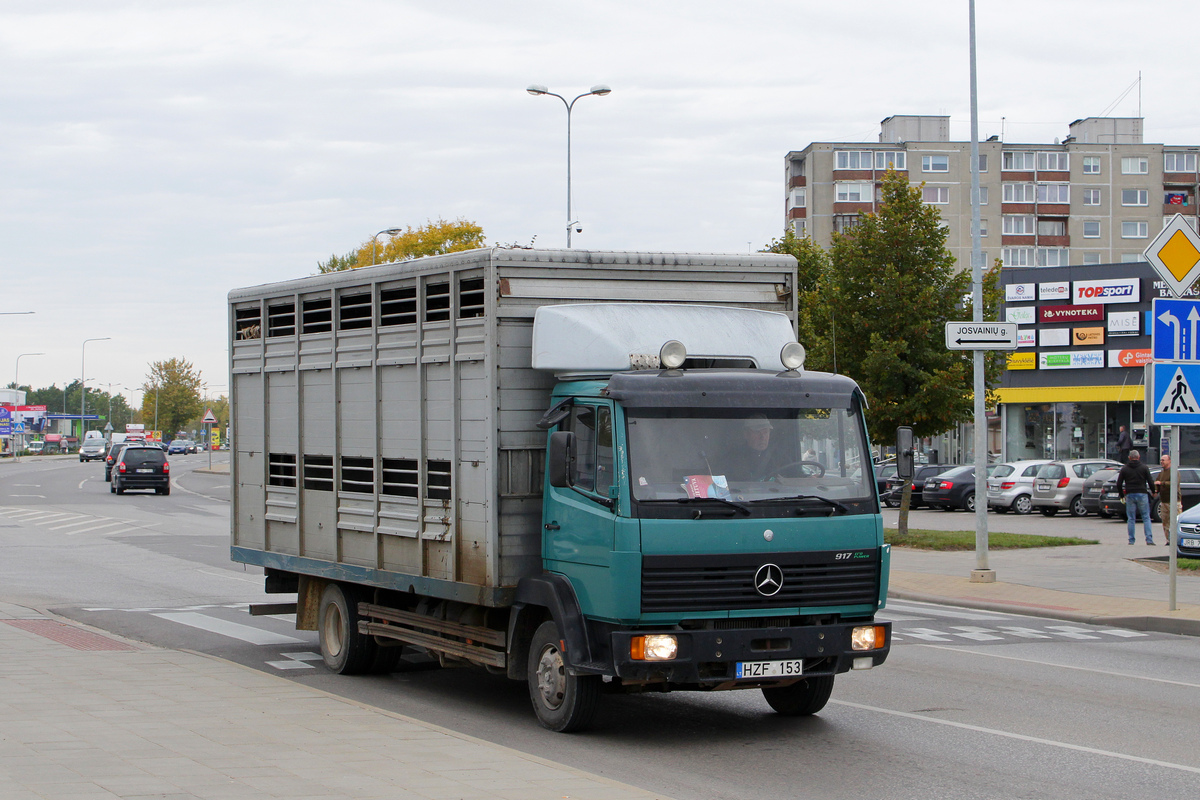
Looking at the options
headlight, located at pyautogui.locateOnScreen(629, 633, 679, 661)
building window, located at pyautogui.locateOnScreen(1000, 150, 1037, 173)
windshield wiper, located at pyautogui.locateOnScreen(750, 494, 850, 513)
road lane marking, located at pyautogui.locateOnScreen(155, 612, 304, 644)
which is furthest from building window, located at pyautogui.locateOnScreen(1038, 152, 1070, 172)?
headlight, located at pyautogui.locateOnScreen(629, 633, 679, 661)

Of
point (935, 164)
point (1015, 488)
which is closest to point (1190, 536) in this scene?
point (1015, 488)

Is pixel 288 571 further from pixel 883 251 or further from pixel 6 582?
pixel 883 251

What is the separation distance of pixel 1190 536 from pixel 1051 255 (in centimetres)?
8138

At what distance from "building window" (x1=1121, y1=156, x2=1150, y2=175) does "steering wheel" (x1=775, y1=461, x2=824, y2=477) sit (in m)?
98.5

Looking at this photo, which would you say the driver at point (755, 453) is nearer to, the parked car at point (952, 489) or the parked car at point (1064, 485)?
the parked car at point (1064, 485)


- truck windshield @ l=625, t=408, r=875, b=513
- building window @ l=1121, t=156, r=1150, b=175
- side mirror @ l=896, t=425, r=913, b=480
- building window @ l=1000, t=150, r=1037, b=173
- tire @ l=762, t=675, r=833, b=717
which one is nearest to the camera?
truck windshield @ l=625, t=408, r=875, b=513

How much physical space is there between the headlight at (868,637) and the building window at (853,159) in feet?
296

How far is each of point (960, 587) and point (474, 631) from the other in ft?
36.4

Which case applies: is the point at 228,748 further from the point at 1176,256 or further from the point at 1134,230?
the point at 1134,230

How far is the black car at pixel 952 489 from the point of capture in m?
37.2

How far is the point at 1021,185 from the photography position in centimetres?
9750

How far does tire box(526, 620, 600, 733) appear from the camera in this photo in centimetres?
842

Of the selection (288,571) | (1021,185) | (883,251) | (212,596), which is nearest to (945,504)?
(883,251)

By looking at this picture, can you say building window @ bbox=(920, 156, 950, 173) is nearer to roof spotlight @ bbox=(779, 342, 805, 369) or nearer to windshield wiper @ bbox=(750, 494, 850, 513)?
roof spotlight @ bbox=(779, 342, 805, 369)
